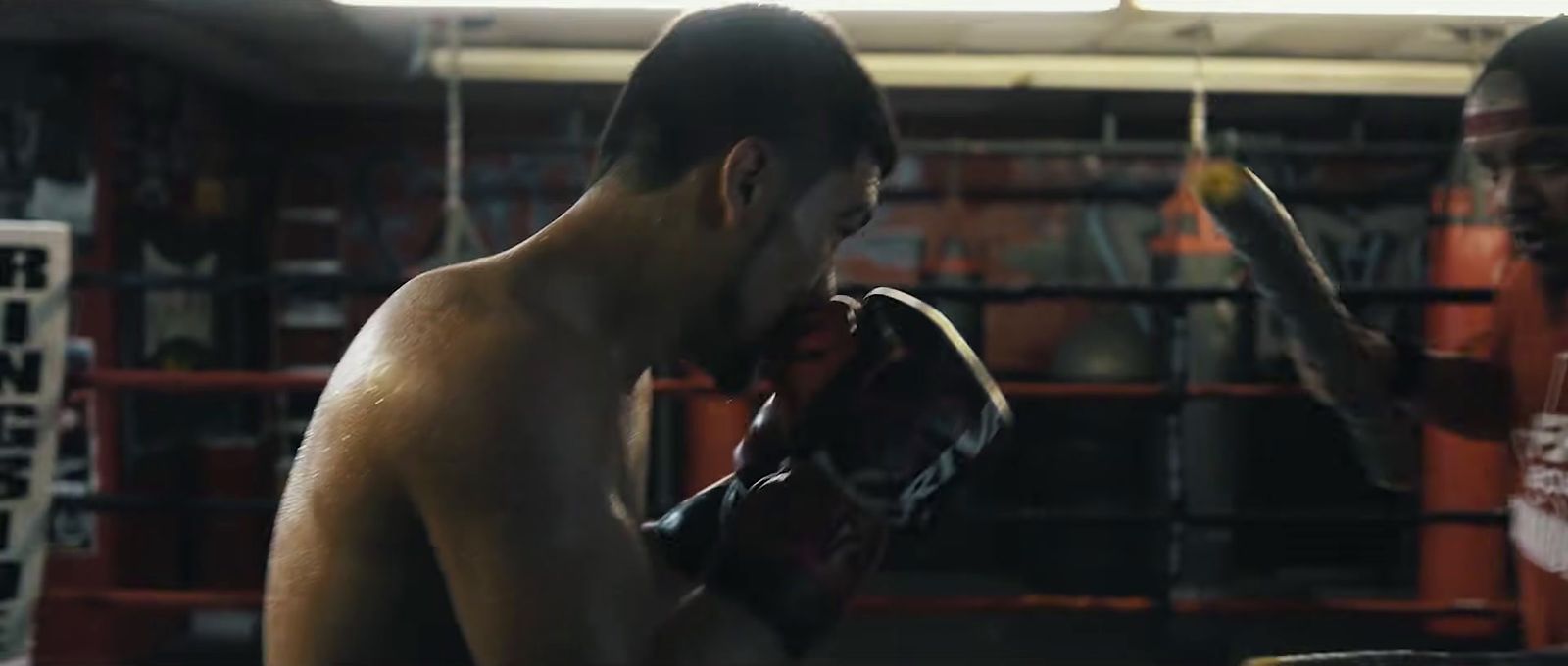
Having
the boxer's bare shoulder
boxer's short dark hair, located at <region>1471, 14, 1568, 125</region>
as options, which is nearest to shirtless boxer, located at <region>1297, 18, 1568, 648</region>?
boxer's short dark hair, located at <region>1471, 14, 1568, 125</region>

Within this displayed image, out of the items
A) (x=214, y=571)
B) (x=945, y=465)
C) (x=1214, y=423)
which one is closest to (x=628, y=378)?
(x=945, y=465)

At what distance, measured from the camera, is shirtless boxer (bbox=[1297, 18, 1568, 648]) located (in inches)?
52.2

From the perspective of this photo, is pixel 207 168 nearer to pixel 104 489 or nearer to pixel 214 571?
pixel 104 489

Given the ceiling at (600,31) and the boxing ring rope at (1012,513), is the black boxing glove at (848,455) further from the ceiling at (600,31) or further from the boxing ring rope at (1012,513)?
the ceiling at (600,31)

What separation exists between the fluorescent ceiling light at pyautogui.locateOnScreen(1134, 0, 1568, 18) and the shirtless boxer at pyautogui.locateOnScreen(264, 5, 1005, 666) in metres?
1.48

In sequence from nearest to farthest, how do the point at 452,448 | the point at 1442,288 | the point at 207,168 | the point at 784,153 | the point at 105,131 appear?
the point at 452,448 → the point at 784,153 → the point at 1442,288 → the point at 105,131 → the point at 207,168

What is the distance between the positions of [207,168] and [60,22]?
0.92 metres

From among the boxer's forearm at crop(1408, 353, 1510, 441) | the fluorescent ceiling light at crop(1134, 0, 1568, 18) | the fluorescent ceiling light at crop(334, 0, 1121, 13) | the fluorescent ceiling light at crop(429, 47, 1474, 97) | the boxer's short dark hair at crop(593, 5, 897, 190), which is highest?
the fluorescent ceiling light at crop(1134, 0, 1568, 18)

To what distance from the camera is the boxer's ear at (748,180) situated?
963mm

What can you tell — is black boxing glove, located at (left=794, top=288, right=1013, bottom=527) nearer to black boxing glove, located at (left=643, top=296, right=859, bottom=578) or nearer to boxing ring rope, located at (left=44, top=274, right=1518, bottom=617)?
black boxing glove, located at (left=643, top=296, right=859, bottom=578)

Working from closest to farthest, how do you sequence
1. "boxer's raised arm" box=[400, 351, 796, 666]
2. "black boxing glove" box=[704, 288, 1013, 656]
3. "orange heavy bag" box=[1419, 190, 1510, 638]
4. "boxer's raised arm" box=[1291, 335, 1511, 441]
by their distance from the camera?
"boxer's raised arm" box=[400, 351, 796, 666]
"black boxing glove" box=[704, 288, 1013, 656]
"boxer's raised arm" box=[1291, 335, 1511, 441]
"orange heavy bag" box=[1419, 190, 1510, 638]

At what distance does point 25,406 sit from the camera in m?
2.25

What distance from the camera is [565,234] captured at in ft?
3.28

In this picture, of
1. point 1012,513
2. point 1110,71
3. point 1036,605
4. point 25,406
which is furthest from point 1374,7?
point 25,406
